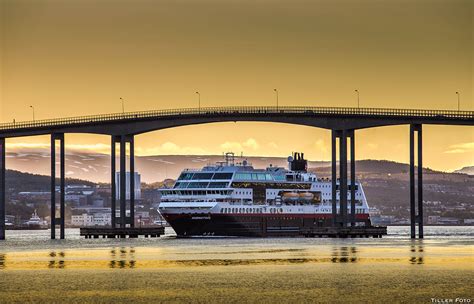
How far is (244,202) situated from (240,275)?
83084 mm

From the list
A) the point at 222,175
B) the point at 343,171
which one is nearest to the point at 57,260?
the point at 343,171

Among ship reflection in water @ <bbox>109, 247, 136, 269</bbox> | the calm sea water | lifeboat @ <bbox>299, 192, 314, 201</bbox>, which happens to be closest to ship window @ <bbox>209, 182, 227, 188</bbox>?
lifeboat @ <bbox>299, 192, 314, 201</bbox>

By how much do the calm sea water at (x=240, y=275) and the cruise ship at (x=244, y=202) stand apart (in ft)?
129

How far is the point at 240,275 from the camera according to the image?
87812 millimetres

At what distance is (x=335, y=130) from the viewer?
Answer: 502ft

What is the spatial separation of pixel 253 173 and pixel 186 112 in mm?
21056

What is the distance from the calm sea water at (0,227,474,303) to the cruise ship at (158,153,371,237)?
1552 inches

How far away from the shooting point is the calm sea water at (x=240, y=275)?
7381 centimetres

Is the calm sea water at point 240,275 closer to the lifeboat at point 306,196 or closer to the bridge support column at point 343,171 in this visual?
the bridge support column at point 343,171

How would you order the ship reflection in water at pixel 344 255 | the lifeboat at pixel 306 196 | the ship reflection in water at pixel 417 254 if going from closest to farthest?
the ship reflection in water at pixel 417 254
the ship reflection in water at pixel 344 255
the lifeboat at pixel 306 196

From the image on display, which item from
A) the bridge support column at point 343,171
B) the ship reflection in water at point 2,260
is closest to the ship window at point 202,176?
the bridge support column at point 343,171

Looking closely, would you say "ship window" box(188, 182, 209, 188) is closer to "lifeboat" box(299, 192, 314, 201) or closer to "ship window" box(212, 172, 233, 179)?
"ship window" box(212, 172, 233, 179)

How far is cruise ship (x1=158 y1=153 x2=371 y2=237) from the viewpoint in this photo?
16800 centimetres

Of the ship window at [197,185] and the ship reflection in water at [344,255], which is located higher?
the ship window at [197,185]
